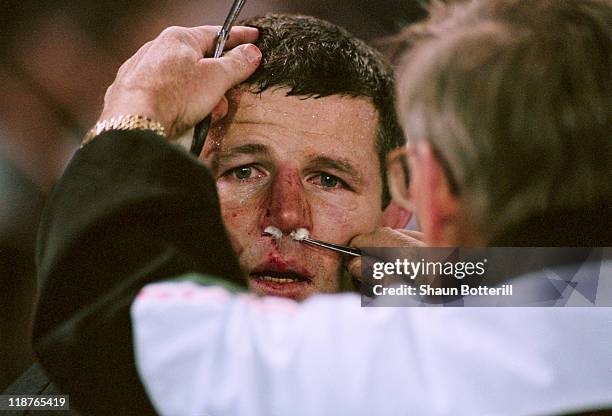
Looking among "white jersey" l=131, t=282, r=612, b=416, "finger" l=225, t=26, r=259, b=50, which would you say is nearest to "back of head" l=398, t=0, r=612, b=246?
"white jersey" l=131, t=282, r=612, b=416

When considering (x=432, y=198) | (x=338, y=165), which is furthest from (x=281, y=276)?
(x=432, y=198)

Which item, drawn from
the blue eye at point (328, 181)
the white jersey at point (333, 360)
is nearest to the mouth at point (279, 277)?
the blue eye at point (328, 181)

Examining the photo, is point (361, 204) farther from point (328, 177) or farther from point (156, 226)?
point (156, 226)

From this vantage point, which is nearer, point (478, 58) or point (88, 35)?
point (478, 58)

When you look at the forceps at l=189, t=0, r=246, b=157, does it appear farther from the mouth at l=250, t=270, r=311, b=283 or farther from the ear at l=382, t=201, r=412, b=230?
the ear at l=382, t=201, r=412, b=230

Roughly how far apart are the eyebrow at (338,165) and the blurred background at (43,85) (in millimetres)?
238

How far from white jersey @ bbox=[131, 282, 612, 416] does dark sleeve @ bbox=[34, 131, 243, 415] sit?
6 centimetres

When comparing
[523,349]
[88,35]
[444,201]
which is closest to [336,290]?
[444,201]

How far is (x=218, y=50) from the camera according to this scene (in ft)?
3.75

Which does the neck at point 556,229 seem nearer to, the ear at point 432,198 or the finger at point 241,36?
the ear at point 432,198

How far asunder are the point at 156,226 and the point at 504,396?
1.58 feet

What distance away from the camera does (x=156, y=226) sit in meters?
0.88

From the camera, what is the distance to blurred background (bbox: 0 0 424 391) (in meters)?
1.14

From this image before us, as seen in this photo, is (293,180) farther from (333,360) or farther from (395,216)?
(333,360)
